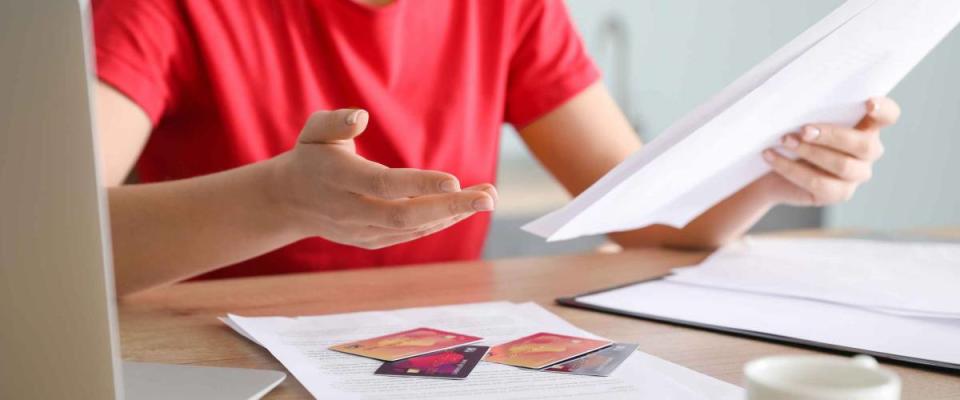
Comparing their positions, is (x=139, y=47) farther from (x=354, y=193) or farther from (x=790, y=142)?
(x=790, y=142)

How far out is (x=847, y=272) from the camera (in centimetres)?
100

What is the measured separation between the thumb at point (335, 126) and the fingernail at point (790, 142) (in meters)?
0.49

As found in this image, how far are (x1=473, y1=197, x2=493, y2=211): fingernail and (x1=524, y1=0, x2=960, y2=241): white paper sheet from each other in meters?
0.07

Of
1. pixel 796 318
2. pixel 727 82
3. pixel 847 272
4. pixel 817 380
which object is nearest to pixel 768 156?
pixel 847 272

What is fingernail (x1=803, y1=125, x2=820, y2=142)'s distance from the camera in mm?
995

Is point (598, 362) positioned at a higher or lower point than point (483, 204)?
lower

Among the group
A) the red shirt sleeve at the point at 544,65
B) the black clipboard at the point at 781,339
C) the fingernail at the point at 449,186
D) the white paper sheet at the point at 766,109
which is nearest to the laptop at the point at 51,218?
the fingernail at the point at 449,186

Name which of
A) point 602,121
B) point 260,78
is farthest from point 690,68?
point 260,78

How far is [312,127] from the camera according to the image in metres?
0.81

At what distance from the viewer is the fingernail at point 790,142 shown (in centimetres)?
101

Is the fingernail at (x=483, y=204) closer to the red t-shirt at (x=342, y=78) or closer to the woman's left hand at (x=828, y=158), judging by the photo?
the woman's left hand at (x=828, y=158)

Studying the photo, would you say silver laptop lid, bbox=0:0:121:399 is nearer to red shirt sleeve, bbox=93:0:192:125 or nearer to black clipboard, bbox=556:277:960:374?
black clipboard, bbox=556:277:960:374

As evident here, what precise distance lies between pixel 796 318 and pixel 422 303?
35cm

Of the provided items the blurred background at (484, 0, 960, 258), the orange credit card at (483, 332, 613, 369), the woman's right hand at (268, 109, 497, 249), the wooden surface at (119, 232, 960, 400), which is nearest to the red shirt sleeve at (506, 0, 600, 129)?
the wooden surface at (119, 232, 960, 400)
